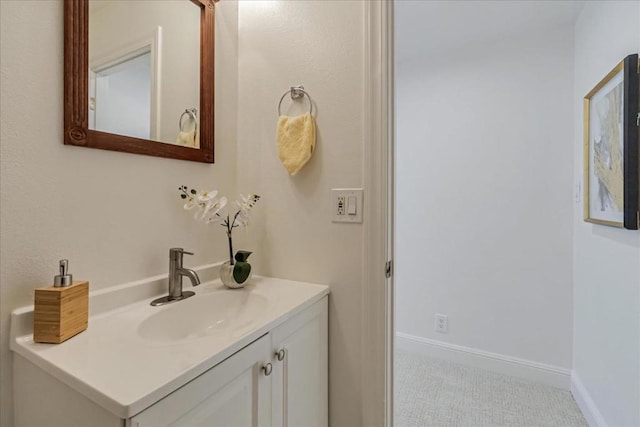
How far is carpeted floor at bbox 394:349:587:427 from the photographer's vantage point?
1.70 m

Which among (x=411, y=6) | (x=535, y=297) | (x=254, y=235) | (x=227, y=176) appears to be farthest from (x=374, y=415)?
(x=411, y=6)

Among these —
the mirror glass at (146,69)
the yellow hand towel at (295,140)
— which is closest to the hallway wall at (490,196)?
the yellow hand towel at (295,140)

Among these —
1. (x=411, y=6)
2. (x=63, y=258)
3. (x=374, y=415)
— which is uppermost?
(x=411, y=6)

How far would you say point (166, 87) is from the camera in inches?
45.6

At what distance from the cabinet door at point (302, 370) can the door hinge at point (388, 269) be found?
255 millimetres

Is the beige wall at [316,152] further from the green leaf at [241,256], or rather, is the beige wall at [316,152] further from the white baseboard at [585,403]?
the white baseboard at [585,403]

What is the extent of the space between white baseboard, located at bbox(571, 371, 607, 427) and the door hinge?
55.0 inches

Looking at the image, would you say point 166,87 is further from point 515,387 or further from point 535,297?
point 515,387

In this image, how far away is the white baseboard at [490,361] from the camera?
79.3 inches

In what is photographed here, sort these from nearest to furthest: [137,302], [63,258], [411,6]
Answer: [63,258]
[137,302]
[411,6]

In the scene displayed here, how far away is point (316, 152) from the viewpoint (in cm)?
126

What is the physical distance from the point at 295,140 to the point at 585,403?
2143 millimetres

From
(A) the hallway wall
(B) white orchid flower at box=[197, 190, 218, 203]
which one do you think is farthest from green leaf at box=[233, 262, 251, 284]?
(A) the hallway wall

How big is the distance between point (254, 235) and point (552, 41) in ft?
7.42
